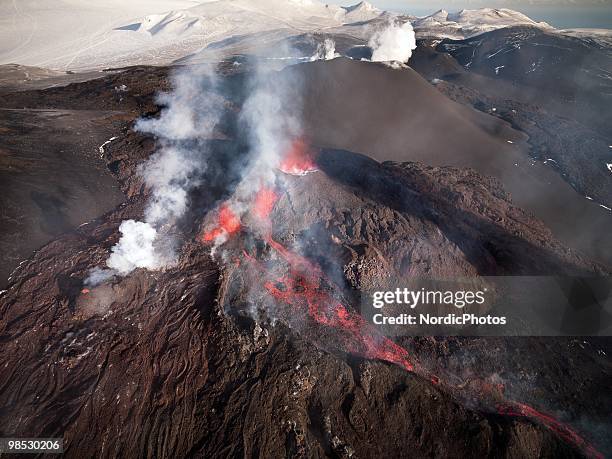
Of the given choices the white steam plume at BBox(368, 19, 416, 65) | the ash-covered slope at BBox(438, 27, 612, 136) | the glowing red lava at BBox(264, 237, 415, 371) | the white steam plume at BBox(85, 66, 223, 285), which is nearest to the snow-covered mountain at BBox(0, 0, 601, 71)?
the white steam plume at BBox(368, 19, 416, 65)

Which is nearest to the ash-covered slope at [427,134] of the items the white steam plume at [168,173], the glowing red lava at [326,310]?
the white steam plume at [168,173]

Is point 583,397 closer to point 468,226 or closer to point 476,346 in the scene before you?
point 476,346

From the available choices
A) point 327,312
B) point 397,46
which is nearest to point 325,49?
point 397,46

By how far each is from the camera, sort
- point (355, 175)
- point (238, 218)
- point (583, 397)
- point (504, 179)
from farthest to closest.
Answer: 1. point (504, 179)
2. point (355, 175)
3. point (238, 218)
4. point (583, 397)

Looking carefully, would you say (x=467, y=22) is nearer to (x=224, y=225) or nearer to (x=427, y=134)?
(x=427, y=134)

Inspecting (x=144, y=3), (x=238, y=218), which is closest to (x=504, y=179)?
(x=238, y=218)

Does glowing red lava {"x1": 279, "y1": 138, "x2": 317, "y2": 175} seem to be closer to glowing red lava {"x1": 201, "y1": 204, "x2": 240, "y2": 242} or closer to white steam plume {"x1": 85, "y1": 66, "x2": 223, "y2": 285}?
glowing red lava {"x1": 201, "y1": 204, "x2": 240, "y2": 242}
